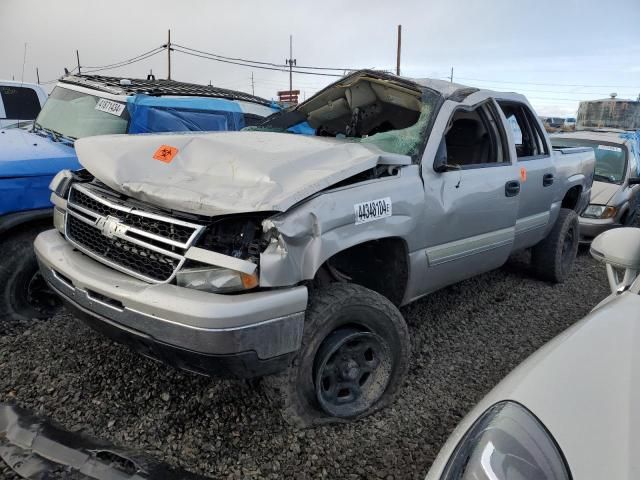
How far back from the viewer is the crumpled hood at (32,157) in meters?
3.29

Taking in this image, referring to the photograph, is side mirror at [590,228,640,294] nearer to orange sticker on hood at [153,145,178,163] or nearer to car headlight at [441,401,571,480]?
car headlight at [441,401,571,480]

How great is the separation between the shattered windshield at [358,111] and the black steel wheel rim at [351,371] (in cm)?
149

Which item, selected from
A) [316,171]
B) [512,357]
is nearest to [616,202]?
[512,357]

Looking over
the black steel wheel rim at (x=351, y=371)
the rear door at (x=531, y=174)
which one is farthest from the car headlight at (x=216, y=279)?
the rear door at (x=531, y=174)

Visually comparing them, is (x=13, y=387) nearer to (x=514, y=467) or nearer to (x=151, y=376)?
(x=151, y=376)

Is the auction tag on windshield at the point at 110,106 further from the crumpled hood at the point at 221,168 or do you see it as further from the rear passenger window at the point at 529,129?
the rear passenger window at the point at 529,129

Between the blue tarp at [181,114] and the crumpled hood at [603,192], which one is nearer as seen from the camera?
the blue tarp at [181,114]

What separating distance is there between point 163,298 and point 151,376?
3.37 ft

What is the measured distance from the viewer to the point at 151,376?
2.83 meters

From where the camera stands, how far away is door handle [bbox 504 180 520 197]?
3.60 m

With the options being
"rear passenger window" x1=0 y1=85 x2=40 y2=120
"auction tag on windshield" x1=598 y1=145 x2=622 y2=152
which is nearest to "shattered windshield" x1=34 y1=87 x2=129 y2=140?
"rear passenger window" x1=0 y1=85 x2=40 y2=120

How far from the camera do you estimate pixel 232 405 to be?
2.60m

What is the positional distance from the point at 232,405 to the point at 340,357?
0.64 meters

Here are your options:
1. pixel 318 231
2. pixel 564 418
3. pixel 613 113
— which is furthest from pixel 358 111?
pixel 613 113
